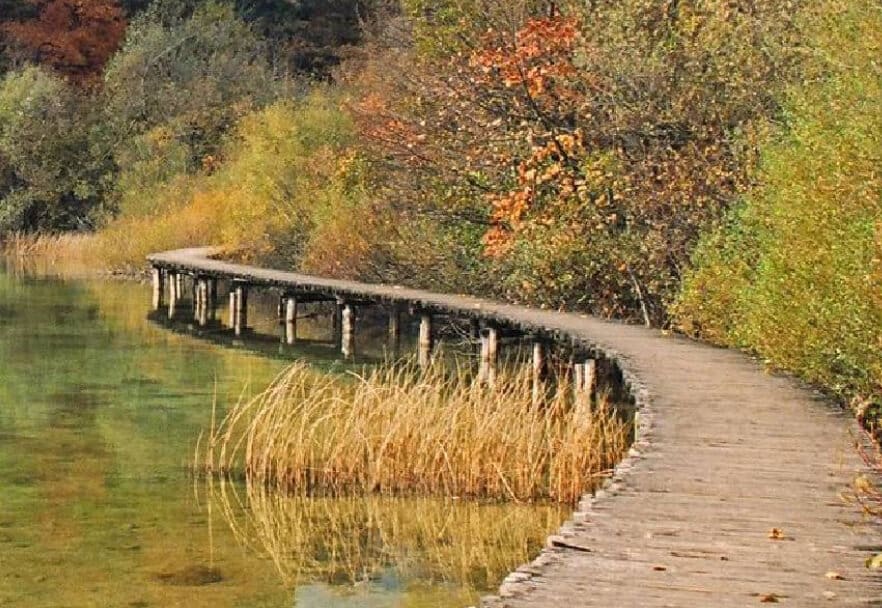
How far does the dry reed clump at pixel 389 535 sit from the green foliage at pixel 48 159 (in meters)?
35.9

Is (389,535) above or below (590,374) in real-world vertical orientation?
below

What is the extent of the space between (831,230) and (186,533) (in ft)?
16.1

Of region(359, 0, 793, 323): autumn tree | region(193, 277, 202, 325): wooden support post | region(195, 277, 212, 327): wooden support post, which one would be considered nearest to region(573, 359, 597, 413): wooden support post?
region(359, 0, 793, 323): autumn tree

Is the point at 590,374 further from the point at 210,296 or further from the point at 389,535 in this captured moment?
the point at 210,296

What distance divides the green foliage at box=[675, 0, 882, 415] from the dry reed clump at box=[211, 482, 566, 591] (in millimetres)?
2298

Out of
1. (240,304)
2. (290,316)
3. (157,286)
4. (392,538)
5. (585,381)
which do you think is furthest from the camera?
(157,286)

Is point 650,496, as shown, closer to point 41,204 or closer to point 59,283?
point 59,283

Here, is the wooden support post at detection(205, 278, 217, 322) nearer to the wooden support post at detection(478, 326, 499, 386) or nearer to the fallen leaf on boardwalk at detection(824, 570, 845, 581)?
the wooden support post at detection(478, 326, 499, 386)

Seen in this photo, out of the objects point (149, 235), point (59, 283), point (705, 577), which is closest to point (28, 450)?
point (705, 577)

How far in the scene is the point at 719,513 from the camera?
905 cm

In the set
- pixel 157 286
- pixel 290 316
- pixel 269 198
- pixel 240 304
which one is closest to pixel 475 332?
pixel 290 316

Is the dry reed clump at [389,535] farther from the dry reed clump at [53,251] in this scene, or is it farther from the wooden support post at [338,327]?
the dry reed clump at [53,251]

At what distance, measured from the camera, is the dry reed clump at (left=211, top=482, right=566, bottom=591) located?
11.9 meters

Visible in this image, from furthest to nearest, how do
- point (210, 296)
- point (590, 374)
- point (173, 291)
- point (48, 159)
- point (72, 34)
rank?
point (72, 34) → point (48, 159) → point (173, 291) → point (210, 296) → point (590, 374)
